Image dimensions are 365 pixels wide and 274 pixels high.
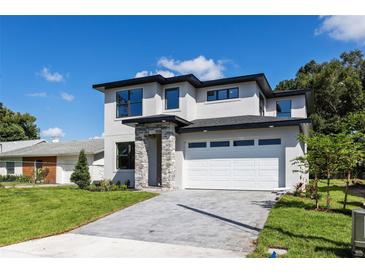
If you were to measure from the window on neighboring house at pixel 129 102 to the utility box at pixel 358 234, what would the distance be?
14341 mm

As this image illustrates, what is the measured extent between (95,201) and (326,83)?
2598 centimetres

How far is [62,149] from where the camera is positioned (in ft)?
88.8

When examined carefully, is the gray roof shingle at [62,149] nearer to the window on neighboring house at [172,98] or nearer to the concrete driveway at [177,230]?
the window on neighboring house at [172,98]

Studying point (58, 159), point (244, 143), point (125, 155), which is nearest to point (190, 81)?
point (244, 143)

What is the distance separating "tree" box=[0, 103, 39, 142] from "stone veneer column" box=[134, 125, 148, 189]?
3306 cm

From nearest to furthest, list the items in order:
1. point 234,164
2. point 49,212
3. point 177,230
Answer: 1. point 177,230
2. point 49,212
3. point 234,164

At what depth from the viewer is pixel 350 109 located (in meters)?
28.8

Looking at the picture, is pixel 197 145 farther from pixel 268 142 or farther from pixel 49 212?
pixel 49 212

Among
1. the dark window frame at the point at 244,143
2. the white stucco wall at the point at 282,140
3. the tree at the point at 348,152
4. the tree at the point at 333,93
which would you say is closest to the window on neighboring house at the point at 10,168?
the white stucco wall at the point at 282,140

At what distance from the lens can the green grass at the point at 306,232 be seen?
531cm

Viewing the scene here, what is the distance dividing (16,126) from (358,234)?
45.7 m

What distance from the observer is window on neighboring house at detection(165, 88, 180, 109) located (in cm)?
1742
